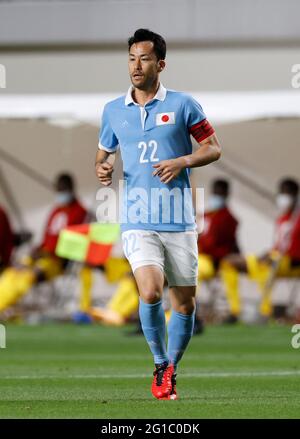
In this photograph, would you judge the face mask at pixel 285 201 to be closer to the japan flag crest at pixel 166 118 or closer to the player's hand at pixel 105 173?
the player's hand at pixel 105 173

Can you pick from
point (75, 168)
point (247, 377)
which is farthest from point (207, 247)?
point (247, 377)

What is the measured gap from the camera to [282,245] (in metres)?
20.2

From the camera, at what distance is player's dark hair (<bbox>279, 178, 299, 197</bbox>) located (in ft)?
65.5

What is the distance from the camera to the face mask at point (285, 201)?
20.1m

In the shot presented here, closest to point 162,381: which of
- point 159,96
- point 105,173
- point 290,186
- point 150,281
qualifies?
point 150,281

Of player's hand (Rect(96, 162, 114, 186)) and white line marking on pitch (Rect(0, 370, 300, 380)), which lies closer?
player's hand (Rect(96, 162, 114, 186))

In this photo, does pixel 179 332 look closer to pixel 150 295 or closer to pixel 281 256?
pixel 150 295

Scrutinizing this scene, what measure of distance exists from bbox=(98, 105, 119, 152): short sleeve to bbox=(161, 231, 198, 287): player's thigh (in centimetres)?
73

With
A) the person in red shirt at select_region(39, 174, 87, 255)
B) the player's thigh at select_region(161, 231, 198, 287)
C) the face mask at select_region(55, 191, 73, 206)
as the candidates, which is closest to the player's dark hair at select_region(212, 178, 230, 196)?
the person in red shirt at select_region(39, 174, 87, 255)

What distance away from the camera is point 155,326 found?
9016 mm

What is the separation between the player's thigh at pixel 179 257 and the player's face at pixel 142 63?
994mm

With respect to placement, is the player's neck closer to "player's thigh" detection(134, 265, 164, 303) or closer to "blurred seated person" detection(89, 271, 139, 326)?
"player's thigh" detection(134, 265, 164, 303)

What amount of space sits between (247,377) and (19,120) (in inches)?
418
